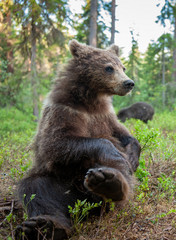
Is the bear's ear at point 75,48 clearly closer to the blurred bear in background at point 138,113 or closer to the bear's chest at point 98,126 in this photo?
the bear's chest at point 98,126

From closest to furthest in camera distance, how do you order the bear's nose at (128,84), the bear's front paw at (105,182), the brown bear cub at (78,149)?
the bear's front paw at (105,182), the brown bear cub at (78,149), the bear's nose at (128,84)

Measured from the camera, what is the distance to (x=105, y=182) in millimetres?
2027

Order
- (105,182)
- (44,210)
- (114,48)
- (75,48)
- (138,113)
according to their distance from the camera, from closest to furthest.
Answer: (105,182)
(44,210)
(75,48)
(114,48)
(138,113)

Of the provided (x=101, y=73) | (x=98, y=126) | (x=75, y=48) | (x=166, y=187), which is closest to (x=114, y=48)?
(x=75, y=48)

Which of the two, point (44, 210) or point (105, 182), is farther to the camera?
point (44, 210)

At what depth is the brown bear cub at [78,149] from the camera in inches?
84.0

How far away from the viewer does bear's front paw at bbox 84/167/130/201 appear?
2.01 m

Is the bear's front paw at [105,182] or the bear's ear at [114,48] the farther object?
the bear's ear at [114,48]

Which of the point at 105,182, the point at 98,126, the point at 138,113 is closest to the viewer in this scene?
the point at 105,182

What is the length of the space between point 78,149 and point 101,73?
4.10ft

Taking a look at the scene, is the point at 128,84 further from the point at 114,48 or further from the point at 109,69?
the point at 114,48

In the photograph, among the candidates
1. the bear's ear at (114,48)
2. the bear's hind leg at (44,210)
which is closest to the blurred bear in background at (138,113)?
the bear's ear at (114,48)

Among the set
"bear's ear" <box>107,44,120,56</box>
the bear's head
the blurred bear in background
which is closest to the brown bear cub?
the bear's head

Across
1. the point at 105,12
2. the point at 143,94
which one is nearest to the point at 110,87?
the point at 105,12
